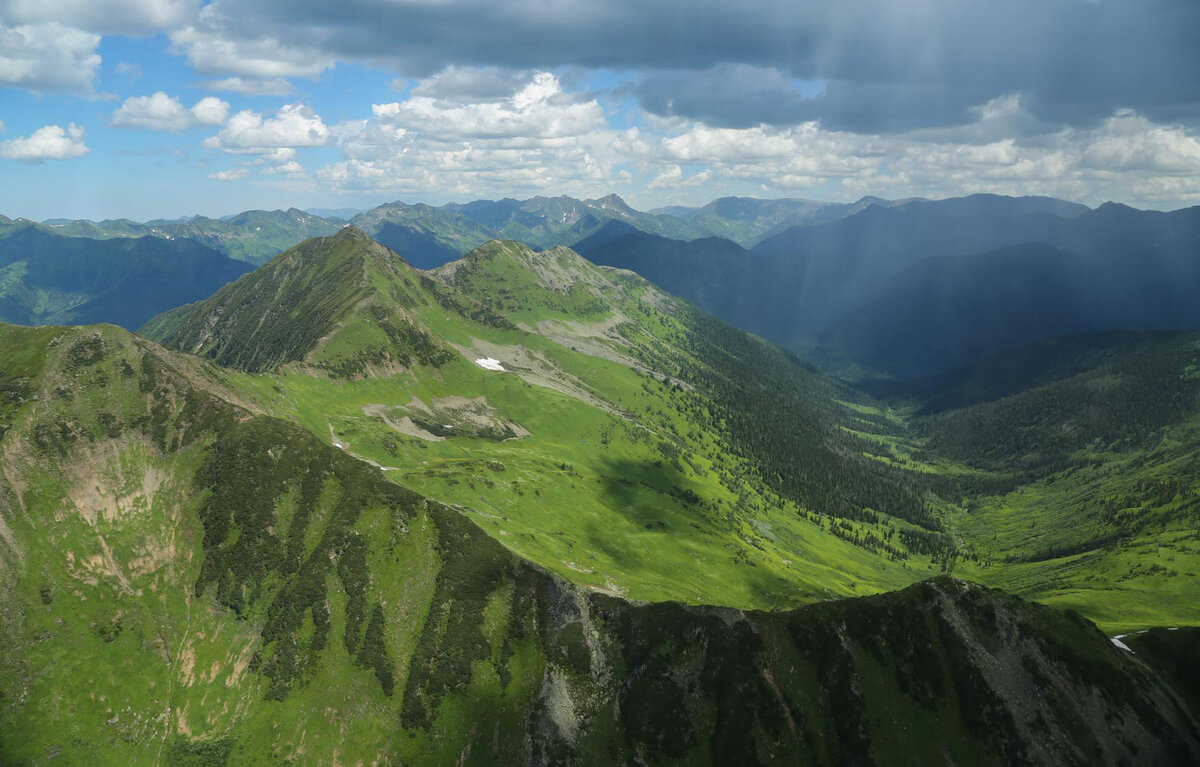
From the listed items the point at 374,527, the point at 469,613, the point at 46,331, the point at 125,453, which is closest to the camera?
the point at 469,613

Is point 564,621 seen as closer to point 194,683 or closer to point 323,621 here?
point 323,621

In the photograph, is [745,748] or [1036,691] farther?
[1036,691]

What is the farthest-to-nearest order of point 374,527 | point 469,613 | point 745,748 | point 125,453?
1. point 125,453
2. point 374,527
3. point 469,613
4. point 745,748

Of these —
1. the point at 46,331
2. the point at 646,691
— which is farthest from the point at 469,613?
the point at 46,331

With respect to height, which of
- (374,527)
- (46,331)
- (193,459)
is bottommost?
(374,527)

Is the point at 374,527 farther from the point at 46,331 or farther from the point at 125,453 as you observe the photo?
the point at 46,331

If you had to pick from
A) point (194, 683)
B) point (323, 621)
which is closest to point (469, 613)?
point (323, 621)

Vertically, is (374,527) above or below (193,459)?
below
